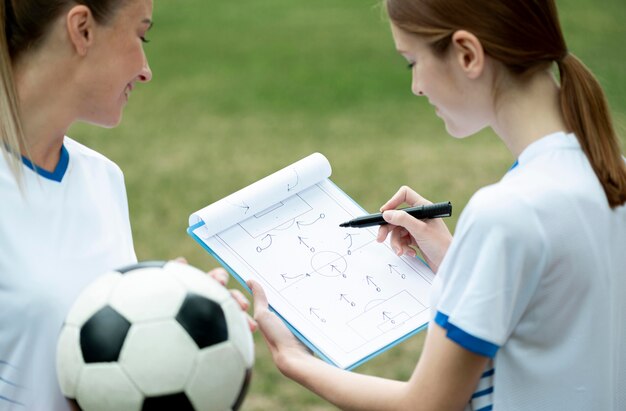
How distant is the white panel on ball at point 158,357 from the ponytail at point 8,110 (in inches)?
22.5

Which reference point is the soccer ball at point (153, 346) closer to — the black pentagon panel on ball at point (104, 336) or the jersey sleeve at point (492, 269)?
the black pentagon panel on ball at point (104, 336)

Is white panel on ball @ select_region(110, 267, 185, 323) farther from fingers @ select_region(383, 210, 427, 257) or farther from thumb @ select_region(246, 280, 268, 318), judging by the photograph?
fingers @ select_region(383, 210, 427, 257)

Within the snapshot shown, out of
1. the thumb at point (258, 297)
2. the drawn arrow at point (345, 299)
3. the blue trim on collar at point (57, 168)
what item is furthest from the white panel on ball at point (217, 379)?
the blue trim on collar at point (57, 168)

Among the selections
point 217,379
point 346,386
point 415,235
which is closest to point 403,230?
point 415,235

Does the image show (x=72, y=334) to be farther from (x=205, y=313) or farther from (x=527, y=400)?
(x=527, y=400)

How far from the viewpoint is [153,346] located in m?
1.92

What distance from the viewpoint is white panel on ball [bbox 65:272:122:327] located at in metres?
1.99

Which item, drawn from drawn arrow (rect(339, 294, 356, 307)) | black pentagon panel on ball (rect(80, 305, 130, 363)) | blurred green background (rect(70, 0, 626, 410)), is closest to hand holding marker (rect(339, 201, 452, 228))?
drawn arrow (rect(339, 294, 356, 307))

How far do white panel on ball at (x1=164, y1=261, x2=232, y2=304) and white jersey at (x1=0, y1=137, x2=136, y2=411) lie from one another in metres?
0.34

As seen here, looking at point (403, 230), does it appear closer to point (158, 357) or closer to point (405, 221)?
point (405, 221)

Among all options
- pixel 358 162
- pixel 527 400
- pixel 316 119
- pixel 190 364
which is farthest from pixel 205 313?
pixel 316 119

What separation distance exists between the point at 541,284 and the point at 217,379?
71 cm

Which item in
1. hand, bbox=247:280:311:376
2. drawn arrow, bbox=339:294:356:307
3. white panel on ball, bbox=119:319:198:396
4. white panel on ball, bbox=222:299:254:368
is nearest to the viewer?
white panel on ball, bbox=119:319:198:396

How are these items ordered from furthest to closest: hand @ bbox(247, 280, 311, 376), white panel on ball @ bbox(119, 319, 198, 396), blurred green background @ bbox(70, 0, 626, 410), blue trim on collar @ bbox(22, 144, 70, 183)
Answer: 1. blurred green background @ bbox(70, 0, 626, 410)
2. hand @ bbox(247, 280, 311, 376)
3. blue trim on collar @ bbox(22, 144, 70, 183)
4. white panel on ball @ bbox(119, 319, 198, 396)
